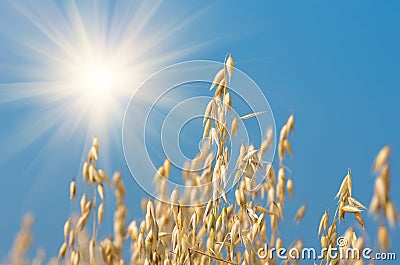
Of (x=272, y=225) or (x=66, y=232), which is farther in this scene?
(x=272, y=225)

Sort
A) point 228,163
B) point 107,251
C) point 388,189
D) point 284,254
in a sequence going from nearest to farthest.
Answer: point 388,189 < point 228,163 < point 107,251 < point 284,254

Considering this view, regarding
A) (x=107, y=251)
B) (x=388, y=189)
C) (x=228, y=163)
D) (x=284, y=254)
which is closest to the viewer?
(x=388, y=189)

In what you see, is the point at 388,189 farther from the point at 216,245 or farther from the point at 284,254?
the point at 284,254

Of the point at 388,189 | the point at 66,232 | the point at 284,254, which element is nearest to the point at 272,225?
the point at 284,254

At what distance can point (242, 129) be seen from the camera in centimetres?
149

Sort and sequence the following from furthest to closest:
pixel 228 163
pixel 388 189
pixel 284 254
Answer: pixel 284 254
pixel 228 163
pixel 388 189

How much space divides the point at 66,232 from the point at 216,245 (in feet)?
1.60

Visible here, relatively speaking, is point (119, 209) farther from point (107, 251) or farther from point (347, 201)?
point (347, 201)

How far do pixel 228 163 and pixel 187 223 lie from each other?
21cm

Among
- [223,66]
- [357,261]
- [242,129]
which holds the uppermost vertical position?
[223,66]

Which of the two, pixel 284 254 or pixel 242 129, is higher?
pixel 242 129

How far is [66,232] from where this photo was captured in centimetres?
168

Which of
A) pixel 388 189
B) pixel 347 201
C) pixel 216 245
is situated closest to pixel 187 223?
pixel 216 245

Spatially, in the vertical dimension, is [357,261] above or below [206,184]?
below
